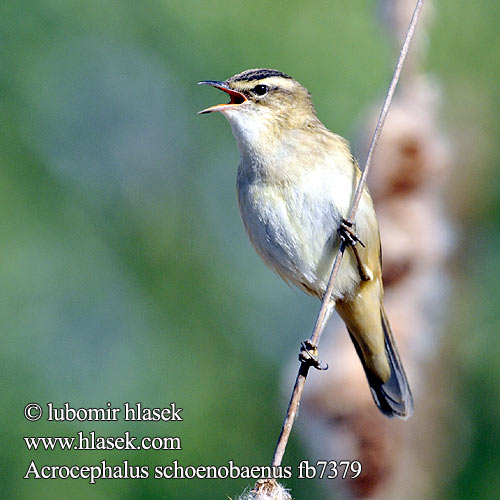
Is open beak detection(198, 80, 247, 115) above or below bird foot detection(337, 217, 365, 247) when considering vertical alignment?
above

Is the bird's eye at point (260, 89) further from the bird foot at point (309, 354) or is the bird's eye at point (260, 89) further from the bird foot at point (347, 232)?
the bird foot at point (309, 354)

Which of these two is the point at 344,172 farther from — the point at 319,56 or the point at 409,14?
the point at 319,56

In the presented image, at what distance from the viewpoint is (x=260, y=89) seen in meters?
3.79

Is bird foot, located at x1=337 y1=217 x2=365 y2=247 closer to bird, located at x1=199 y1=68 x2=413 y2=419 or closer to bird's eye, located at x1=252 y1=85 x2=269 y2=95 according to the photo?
bird, located at x1=199 y1=68 x2=413 y2=419

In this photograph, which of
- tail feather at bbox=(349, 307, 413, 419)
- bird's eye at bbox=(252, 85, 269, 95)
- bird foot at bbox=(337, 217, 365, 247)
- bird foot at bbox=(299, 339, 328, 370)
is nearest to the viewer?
bird foot at bbox=(299, 339, 328, 370)

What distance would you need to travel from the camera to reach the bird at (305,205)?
3.60m

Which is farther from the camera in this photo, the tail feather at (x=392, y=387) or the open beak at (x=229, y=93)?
the tail feather at (x=392, y=387)

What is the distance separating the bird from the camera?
3.60m

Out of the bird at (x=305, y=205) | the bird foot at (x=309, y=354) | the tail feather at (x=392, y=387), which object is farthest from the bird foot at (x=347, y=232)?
the tail feather at (x=392, y=387)

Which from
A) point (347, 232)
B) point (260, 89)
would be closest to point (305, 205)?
point (347, 232)

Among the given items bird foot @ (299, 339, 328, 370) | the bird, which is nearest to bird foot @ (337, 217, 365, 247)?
the bird

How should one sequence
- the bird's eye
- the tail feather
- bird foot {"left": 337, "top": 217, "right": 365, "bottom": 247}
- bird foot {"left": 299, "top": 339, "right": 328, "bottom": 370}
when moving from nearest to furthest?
bird foot {"left": 299, "top": 339, "right": 328, "bottom": 370} < bird foot {"left": 337, "top": 217, "right": 365, "bottom": 247} < the bird's eye < the tail feather

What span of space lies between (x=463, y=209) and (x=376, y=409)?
5.71 ft

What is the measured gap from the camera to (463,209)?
16.8 ft
